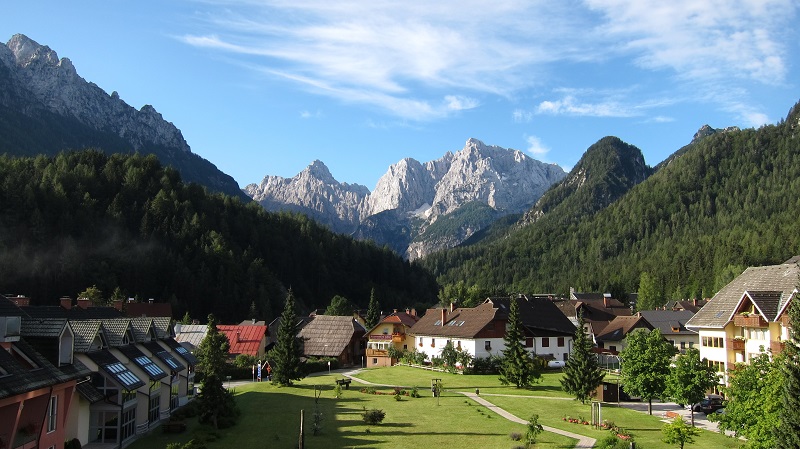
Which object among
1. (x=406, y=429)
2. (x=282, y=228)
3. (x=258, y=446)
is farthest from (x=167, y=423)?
(x=282, y=228)

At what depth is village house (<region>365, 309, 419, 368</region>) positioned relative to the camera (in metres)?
86.2

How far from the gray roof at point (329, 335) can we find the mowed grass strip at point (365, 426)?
116 ft

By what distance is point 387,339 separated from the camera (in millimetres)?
88750

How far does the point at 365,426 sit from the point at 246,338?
51121 millimetres

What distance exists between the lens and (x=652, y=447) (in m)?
33.0

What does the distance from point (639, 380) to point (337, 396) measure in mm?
23470

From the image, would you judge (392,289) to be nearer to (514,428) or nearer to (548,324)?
(548,324)

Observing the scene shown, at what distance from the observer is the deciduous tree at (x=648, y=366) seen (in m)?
43.8

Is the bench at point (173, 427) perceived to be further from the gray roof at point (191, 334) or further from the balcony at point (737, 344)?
the gray roof at point (191, 334)

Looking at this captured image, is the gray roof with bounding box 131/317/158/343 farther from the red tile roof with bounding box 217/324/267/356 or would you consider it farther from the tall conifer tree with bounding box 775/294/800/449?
the red tile roof with bounding box 217/324/267/356

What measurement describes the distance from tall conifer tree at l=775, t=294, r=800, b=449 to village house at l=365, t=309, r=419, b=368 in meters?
61.5

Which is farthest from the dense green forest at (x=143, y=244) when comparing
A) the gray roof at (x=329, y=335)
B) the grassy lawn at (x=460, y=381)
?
the grassy lawn at (x=460, y=381)

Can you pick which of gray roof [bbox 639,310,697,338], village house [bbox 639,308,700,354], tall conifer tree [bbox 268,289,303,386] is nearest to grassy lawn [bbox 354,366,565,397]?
tall conifer tree [bbox 268,289,303,386]

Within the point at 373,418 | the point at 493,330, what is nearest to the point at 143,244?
A: the point at 493,330
